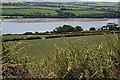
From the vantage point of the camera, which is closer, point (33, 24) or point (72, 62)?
point (72, 62)

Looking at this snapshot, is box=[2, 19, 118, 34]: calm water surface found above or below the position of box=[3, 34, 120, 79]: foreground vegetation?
below

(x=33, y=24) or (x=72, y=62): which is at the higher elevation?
(x=72, y=62)

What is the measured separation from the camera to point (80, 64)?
3344mm

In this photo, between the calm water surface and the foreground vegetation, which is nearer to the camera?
the foreground vegetation

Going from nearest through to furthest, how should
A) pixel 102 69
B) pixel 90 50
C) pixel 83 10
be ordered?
pixel 102 69, pixel 90 50, pixel 83 10

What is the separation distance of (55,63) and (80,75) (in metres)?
0.30

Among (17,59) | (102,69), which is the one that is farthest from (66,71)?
(17,59)

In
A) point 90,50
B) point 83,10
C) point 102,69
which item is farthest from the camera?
point 83,10

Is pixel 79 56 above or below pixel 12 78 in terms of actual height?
above

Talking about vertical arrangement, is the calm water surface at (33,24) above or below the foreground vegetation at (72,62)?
below

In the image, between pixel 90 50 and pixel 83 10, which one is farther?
pixel 83 10

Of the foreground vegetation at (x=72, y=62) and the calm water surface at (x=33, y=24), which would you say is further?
the calm water surface at (x=33, y=24)

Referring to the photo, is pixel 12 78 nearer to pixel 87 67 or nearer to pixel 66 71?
pixel 66 71

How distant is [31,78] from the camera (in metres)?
3.39
